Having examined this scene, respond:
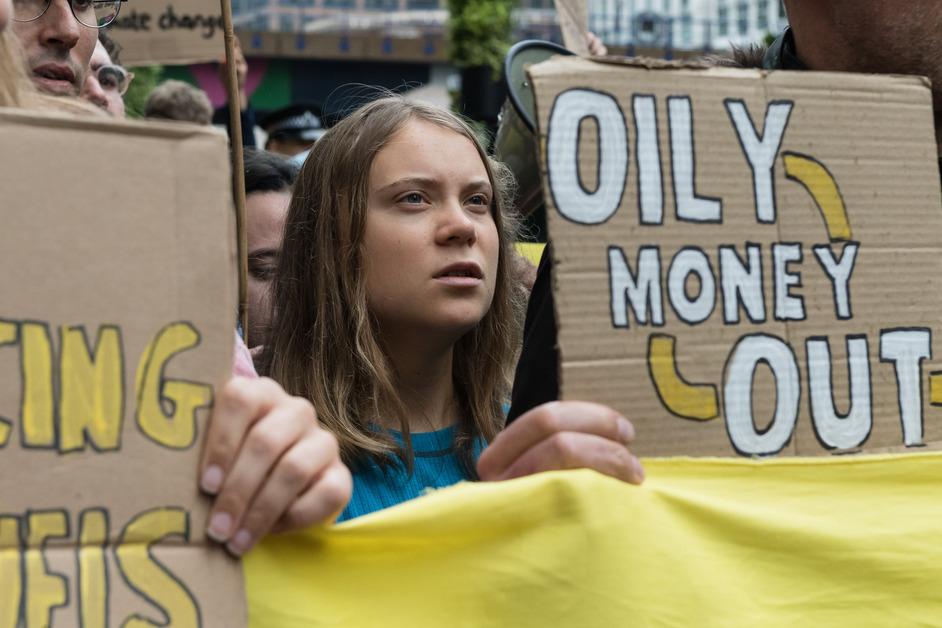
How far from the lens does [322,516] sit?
3.61 ft

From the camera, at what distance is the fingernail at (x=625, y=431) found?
3.92 feet

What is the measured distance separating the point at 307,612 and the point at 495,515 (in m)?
0.20

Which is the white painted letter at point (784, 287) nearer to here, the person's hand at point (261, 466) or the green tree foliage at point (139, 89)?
the person's hand at point (261, 466)

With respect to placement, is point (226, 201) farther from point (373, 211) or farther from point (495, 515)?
point (373, 211)

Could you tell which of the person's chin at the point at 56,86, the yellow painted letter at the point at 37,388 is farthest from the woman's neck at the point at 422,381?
the yellow painted letter at the point at 37,388

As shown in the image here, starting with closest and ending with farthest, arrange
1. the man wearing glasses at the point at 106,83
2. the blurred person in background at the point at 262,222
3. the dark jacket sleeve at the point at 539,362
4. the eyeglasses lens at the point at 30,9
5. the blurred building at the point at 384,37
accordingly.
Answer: the dark jacket sleeve at the point at 539,362 → the eyeglasses lens at the point at 30,9 → the man wearing glasses at the point at 106,83 → the blurred person in background at the point at 262,222 → the blurred building at the point at 384,37

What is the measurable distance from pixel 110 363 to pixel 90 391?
1.1 inches

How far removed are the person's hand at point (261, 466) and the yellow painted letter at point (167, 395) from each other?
0.07 ft

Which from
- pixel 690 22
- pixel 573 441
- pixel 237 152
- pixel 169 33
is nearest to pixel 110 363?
pixel 573 441

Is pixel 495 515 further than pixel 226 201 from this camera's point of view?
Yes

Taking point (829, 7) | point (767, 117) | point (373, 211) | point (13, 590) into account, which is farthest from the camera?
point (373, 211)

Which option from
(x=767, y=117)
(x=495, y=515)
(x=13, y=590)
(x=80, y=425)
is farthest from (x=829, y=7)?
(x=13, y=590)

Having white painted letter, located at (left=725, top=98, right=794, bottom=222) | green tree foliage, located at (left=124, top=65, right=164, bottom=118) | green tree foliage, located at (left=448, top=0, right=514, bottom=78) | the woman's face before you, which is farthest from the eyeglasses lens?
green tree foliage, located at (left=448, top=0, right=514, bottom=78)

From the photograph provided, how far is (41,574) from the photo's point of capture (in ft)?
3.41
